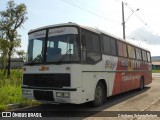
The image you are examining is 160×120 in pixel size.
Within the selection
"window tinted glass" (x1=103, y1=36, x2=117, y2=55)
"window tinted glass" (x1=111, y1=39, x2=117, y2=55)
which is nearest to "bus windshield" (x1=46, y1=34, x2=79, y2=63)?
"window tinted glass" (x1=103, y1=36, x2=117, y2=55)

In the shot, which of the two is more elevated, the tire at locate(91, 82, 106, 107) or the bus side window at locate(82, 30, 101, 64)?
the bus side window at locate(82, 30, 101, 64)

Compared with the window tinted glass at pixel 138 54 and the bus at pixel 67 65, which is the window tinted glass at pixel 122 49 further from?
the window tinted glass at pixel 138 54

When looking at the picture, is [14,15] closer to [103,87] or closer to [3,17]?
[3,17]

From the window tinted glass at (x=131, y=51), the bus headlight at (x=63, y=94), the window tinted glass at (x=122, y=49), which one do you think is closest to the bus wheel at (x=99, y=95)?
the bus headlight at (x=63, y=94)

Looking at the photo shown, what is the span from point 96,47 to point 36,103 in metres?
3.56

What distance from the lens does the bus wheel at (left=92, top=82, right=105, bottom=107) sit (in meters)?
11.8

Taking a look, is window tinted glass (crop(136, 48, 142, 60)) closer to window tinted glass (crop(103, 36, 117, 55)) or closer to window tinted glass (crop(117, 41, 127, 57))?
window tinted glass (crop(117, 41, 127, 57))

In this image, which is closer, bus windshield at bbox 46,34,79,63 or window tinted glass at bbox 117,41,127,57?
bus windshield at bbox 46,34,79,63

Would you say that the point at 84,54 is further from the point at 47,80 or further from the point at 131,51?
the point at 131,51

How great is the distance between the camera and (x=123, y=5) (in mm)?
37344

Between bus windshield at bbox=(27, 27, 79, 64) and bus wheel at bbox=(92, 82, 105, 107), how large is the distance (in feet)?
7.28

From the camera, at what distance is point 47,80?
10.6 m

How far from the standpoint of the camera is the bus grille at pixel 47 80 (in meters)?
10.2

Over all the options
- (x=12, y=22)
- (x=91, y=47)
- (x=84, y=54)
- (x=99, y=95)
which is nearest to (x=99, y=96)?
(x=99, y=95)
